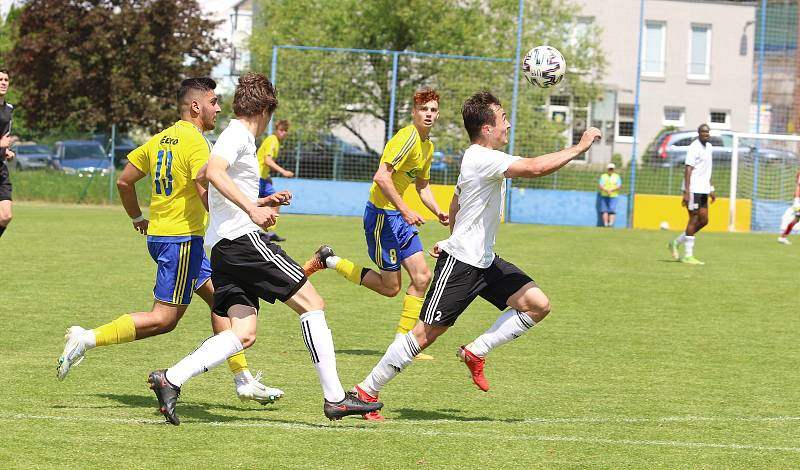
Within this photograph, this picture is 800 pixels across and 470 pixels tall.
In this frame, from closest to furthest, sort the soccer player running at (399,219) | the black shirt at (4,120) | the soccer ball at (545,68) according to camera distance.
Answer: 1. the soccer ball at (545,68)
2. the soccer player running at (399,219)
3. the black shirt at (4,120)

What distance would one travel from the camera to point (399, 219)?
10047 mm

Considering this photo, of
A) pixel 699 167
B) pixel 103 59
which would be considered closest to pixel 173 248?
pixel 699 167

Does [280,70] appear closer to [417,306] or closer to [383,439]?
[417,306]

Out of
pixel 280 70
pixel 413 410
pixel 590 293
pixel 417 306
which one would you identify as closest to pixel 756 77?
pixel 280 70

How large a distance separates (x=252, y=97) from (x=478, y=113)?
1.38m

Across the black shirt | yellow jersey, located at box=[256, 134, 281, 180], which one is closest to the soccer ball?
the black shirt

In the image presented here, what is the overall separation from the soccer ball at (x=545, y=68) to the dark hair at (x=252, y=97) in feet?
9.75

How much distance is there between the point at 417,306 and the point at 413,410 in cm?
225

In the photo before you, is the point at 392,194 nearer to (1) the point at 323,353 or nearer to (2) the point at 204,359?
(1) the point at 323,353

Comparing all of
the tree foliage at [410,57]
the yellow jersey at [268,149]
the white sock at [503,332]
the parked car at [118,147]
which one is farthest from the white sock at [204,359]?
the parked car at [118,147]

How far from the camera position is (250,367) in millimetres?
8914

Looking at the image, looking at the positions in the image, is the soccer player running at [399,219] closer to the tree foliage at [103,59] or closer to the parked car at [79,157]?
the parked car at [79,157]

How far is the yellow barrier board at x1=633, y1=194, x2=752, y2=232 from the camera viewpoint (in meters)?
31.3

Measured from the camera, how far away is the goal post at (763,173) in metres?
31.6
